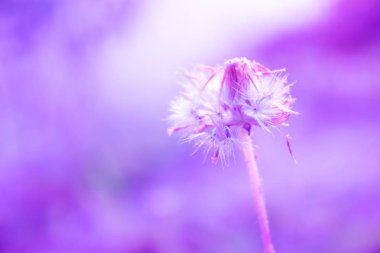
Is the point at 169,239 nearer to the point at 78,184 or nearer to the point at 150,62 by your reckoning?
the point at 78,184

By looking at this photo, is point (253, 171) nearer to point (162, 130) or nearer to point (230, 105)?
point (230, 105)

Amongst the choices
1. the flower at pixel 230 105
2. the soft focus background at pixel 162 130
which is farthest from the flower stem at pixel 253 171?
the soft focus background at pixel 162 130

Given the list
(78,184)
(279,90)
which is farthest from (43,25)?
(279,90)

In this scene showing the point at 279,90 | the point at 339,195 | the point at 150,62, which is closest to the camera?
the point at 279,90

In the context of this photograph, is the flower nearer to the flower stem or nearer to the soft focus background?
the flower stem

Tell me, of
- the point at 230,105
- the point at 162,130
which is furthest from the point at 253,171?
the point at 162,130

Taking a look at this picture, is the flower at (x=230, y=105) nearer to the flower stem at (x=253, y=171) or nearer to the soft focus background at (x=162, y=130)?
the flower stem at (x=253, y=171)
